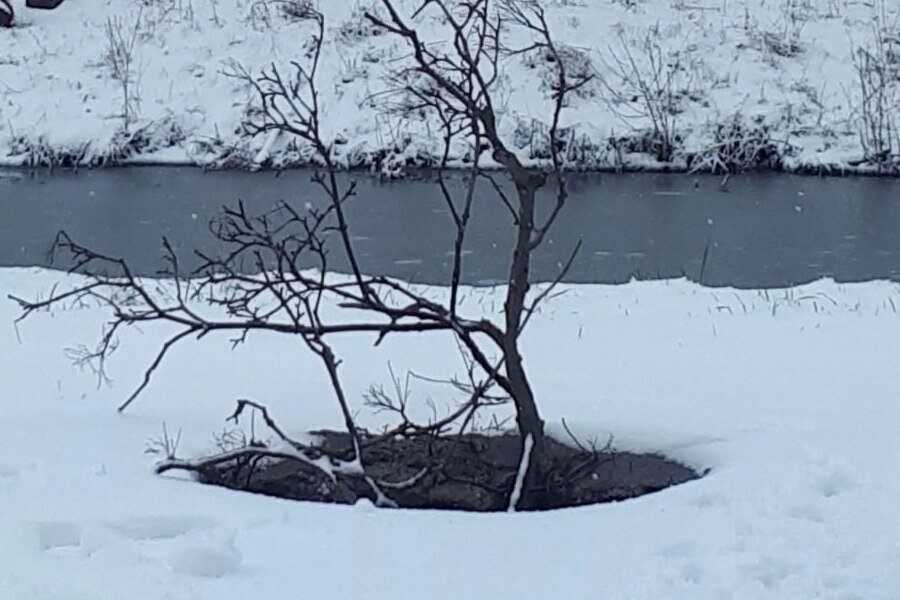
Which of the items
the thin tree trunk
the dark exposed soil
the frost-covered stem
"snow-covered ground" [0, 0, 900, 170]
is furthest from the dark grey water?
the frost-covered stem

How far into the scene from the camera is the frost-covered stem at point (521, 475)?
4344 millimetres

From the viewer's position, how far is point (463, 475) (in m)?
4.76

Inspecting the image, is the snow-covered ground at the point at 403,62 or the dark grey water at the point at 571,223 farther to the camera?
the snow-covered ground at the point at 403,62

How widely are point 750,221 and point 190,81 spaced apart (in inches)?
310

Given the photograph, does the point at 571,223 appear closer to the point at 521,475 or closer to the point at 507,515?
the point at 521,475

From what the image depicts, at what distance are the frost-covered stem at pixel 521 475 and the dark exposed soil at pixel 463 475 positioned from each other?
8cm

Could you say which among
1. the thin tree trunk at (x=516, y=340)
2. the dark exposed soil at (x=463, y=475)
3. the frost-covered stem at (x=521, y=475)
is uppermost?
the thin tree trunk at (x=516, y=340)

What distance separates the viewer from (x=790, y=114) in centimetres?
1631

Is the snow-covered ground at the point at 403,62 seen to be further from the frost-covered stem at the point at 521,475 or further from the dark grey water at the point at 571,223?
the frost-covered stem at the point at 521,475

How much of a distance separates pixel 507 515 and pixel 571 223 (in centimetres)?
857

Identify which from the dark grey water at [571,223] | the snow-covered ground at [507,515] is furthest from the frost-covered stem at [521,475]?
the dark grey water at [571,223]

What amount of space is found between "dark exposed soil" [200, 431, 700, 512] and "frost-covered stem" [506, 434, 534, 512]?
0.25 ft

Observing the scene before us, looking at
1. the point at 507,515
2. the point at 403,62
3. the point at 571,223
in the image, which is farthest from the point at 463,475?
the point at 403,62

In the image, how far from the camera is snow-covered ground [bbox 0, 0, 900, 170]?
1588 centimetres
